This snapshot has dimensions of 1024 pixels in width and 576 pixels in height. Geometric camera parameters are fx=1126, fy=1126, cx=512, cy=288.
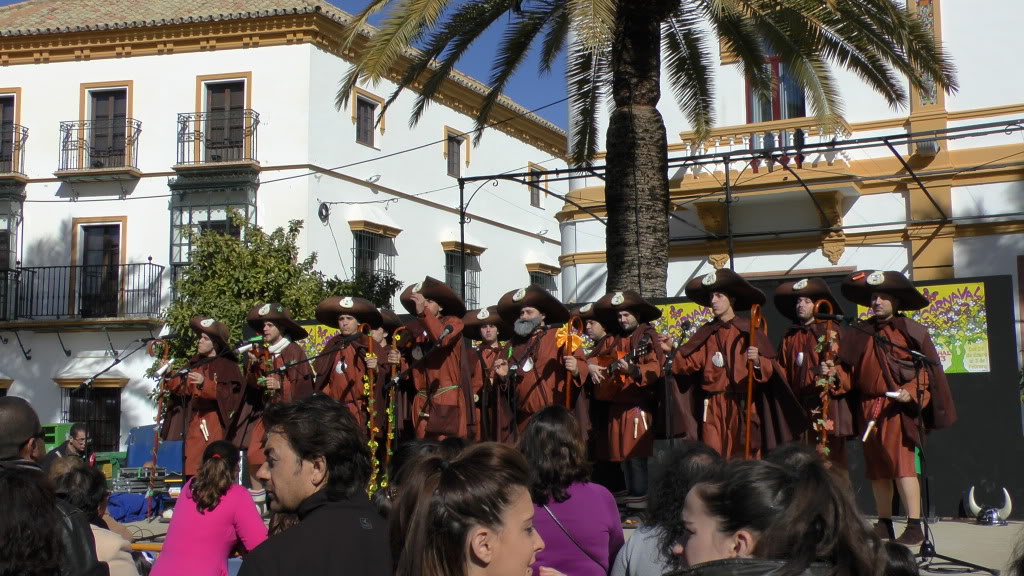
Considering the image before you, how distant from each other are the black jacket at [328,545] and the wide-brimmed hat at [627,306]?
6.52 meters

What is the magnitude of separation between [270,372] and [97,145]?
16.7 m

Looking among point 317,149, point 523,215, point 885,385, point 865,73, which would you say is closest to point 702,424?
point 885,385

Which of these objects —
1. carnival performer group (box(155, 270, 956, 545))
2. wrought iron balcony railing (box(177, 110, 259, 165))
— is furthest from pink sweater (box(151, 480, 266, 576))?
wrought iron balcony railing (box(177, 110, 259, 165))

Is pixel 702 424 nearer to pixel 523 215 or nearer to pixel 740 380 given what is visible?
pixel 740 380

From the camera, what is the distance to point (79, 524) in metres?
3.74

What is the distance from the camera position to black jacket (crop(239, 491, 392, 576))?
315 centimetres

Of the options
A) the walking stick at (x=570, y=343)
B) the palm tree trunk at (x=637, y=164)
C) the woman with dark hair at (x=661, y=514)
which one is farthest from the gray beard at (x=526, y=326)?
the woman with dark hair at (x=661, y=514)

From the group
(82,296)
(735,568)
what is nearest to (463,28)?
(735,568)

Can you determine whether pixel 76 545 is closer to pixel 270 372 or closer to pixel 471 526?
pixel 471 526

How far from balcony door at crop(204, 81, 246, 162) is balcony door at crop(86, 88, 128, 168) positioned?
7.24 feet

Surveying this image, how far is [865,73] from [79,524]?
34.9 feet

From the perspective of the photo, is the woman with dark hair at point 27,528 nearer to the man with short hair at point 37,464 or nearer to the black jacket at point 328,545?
the man with short hair at point 37,464

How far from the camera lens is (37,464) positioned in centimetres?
431

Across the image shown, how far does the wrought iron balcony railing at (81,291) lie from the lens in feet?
82.3
